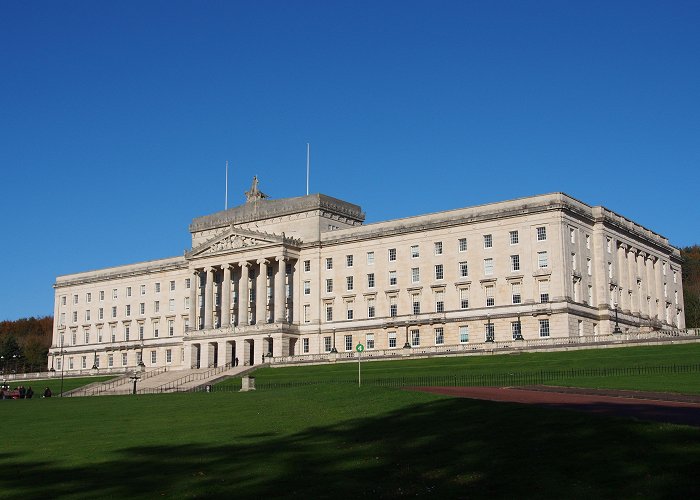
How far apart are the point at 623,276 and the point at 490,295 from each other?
52.9ft

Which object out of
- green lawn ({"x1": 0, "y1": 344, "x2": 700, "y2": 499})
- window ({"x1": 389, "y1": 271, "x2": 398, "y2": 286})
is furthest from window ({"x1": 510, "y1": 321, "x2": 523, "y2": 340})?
green lawn ({"x1": 0, "y1": 344, "x2": 700, "y2": 499})

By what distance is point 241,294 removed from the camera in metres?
118

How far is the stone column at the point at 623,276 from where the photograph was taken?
105162 mm

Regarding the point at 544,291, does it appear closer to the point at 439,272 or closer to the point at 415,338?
the point at 439,272

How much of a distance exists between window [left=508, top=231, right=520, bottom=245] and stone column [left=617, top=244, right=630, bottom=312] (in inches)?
529

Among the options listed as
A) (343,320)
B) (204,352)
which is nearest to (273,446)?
(343,320)

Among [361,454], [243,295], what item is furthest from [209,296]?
[361,454]

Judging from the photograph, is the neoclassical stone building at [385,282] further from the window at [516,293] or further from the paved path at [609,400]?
the paved path at [609,400]

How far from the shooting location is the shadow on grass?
2216cm

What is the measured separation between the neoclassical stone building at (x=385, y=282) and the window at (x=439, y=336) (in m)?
0.12

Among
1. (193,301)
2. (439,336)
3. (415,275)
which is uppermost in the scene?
(415,275)

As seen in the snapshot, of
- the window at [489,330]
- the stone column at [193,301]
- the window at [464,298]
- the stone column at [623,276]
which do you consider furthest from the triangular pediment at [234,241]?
the stone column at [623,276]

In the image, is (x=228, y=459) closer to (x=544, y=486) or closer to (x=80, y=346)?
(x=544, y=486)

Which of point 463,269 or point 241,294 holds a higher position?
point 463,269
